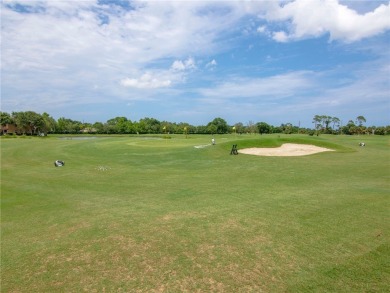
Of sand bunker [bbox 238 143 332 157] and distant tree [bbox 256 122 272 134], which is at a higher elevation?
distant tree [bbox 256 122 272 134]

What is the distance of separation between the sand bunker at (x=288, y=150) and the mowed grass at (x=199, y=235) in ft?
44.9

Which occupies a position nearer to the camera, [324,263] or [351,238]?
[324,263]

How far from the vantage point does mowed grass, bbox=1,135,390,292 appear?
5863 millimetres

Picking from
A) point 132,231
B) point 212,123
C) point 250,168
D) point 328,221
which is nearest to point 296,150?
point 250,168

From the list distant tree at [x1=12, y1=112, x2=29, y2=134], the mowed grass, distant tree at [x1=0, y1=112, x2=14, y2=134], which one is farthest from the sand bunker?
distant tree at [x1=0, y1=112, x2=14, y2=134]

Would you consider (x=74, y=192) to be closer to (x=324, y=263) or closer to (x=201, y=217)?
(x=201, y=217)

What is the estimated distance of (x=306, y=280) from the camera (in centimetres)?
576

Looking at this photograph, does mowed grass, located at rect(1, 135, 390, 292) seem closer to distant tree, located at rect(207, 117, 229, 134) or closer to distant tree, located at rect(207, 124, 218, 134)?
distant tree, located at rect(207, 124, 218, 134)

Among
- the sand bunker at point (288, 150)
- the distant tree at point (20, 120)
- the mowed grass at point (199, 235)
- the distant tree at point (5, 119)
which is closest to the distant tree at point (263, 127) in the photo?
the sand bunker at point (288, 150)

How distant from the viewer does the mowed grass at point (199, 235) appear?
5863mm

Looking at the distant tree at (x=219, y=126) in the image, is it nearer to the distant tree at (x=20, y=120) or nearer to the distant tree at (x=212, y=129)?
the distant tree at (x=212, y=129)

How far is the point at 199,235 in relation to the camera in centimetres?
808

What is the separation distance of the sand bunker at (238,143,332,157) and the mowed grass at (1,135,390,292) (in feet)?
44.9

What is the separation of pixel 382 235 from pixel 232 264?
4.45m
